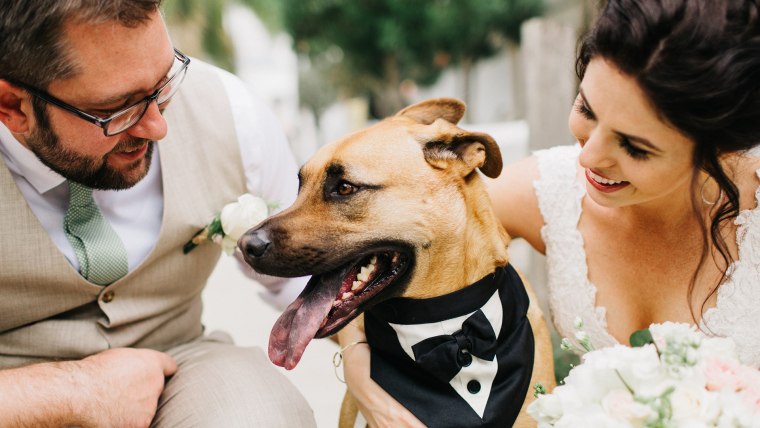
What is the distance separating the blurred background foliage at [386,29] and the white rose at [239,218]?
15.9m

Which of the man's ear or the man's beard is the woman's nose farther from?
the man's ear

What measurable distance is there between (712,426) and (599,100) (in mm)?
943

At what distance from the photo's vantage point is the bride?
1807 mm

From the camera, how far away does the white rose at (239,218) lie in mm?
2221

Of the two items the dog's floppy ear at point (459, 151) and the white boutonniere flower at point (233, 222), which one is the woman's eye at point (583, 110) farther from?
the white boutonniere flower at point (233, 222)

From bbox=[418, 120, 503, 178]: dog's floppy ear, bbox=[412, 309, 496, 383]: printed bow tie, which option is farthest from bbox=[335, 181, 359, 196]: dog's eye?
bbox=[412, 309, 496, 383]: printed bow tie

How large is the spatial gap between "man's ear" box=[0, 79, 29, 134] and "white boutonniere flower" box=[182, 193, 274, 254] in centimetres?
64

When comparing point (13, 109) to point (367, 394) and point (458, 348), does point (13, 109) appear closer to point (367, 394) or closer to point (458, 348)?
point (367, 394)

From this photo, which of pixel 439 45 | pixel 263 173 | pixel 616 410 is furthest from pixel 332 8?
pixel 616 410

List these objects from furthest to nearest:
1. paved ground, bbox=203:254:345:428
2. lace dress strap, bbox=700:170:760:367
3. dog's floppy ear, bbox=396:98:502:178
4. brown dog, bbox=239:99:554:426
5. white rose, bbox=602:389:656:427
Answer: paved ground, bbox=203:254:345:428, lace dress strap, bbox=700:170:760:367, dog's floppy ear, bbox=396:98:502:178, brown dog, bbox=239:99:554:426, white rose, bbox=602:389:656:427

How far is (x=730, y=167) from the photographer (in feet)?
7.63

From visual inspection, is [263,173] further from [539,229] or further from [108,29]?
[539,229]

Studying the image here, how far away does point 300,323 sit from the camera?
201 cm

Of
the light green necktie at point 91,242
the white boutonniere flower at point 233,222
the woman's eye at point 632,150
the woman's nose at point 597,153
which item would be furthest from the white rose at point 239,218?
the woman's eye at point 632,150
